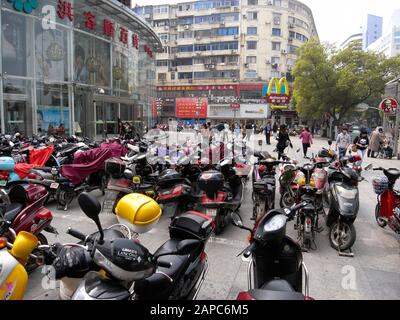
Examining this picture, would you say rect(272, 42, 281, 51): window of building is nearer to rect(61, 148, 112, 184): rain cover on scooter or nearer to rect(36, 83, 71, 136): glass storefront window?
rect(36, 83, 71, 136): glass storefront window

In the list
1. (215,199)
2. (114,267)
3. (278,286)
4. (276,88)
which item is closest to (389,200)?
(215,199)

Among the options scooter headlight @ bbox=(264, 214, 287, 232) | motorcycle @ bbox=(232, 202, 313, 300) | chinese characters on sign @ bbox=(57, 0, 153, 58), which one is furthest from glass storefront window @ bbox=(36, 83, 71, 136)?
scooter headlight @ bbox=(264, 214, 287, 232)

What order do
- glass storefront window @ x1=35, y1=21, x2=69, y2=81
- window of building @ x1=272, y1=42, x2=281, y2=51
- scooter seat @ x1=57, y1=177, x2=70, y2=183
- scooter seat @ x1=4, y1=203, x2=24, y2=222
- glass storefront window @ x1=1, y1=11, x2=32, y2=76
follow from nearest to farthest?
scooter seat @ x1=4, y1=203, x2=24, y2=222
scooter seat @ x1=57, y1=177, x2=70, y2=183
glass storefront window @ x1=1, y1=11, x2=32, y2=76
glass storefront window @ x1=35, y1=21, x2=69, y2=81
window of building @ x1=272, y1=42, x2=281, y2=51

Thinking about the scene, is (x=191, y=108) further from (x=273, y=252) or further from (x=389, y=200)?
(x=273, y=252)

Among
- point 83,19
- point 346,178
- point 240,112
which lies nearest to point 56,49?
point 83,19

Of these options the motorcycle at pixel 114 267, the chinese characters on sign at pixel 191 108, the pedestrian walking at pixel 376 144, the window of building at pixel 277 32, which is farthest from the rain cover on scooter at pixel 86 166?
the window of building at pixel 277 32

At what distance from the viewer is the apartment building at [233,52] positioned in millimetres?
45875

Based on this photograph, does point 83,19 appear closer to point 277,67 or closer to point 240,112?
point 240,112

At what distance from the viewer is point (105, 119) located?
1975cm

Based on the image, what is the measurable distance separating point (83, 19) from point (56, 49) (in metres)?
2.48

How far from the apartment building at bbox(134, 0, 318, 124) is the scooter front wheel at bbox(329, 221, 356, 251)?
4004 cm

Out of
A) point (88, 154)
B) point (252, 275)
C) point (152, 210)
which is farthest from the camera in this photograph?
point (88, 154)

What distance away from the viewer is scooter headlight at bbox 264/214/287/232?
247cm

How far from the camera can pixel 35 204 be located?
3.77m
